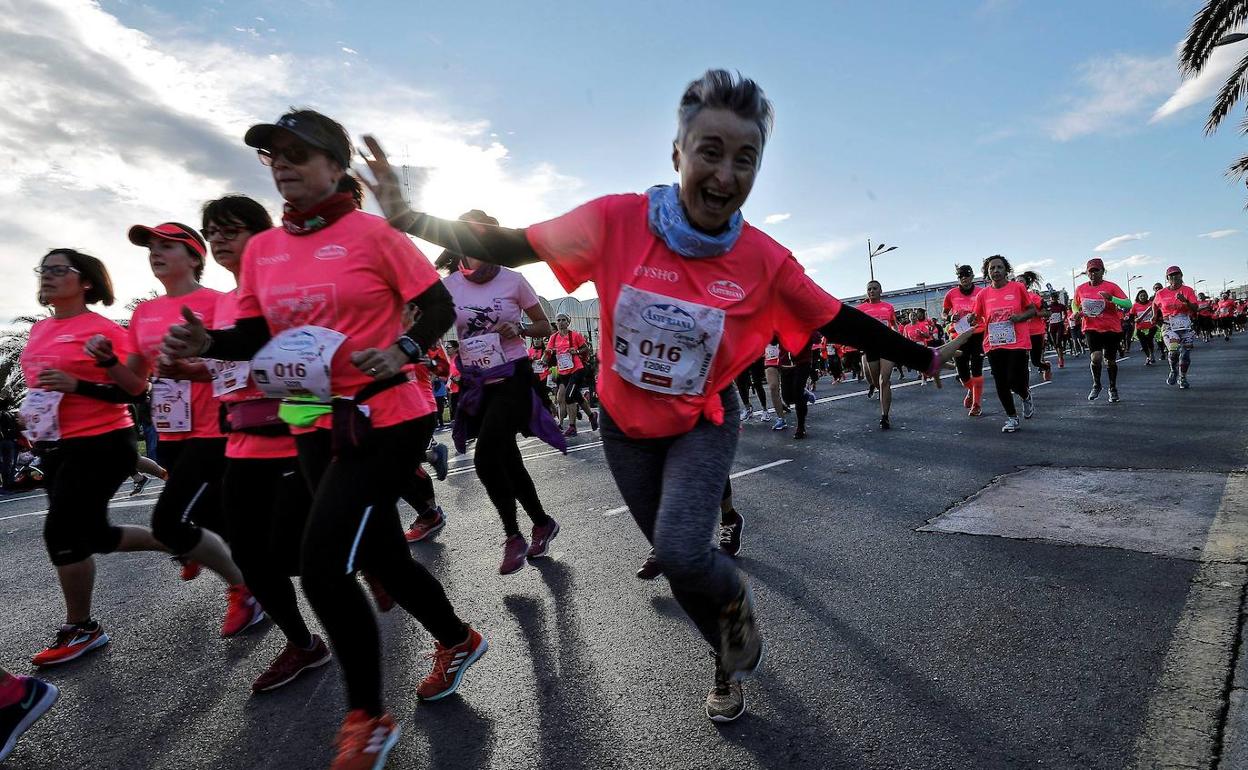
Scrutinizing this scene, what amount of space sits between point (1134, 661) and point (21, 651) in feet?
17.1

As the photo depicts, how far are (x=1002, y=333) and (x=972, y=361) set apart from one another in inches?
58.9

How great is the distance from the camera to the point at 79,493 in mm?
3391

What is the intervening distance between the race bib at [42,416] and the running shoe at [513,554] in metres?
2.36

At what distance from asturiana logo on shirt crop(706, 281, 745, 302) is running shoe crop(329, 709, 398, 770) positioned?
67.5 inches

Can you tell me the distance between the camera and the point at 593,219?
2.18 meters

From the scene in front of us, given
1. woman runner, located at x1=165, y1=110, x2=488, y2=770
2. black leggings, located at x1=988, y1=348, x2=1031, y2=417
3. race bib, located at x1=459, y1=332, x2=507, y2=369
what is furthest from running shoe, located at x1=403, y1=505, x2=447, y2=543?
black leggings, located at x1=988, y1=348, x2=1031, y2=417

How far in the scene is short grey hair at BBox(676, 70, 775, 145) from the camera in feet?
6.81

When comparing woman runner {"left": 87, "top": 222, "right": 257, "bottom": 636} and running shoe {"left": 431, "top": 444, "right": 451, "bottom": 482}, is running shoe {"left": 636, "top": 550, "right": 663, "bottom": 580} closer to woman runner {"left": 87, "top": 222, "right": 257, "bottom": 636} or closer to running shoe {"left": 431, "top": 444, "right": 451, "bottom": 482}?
woman runner {"left": 87, "top": 222, "right": 257, "bottom": 636}

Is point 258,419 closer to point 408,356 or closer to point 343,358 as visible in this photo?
point 343,358

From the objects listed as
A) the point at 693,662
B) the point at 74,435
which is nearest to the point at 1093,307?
the point at 693,662

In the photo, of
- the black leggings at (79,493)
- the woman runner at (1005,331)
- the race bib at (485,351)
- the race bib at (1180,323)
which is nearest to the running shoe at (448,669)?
the race bib at (485,351)

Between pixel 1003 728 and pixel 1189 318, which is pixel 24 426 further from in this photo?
pixel 1189 318

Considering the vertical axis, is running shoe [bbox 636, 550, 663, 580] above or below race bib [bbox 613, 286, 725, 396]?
below

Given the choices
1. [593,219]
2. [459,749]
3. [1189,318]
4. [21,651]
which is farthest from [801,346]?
[1189,318]
